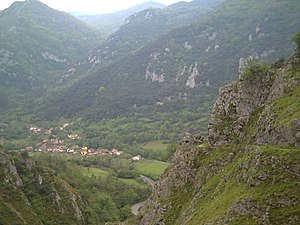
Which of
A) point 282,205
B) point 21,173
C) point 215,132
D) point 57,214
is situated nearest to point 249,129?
point 215,132

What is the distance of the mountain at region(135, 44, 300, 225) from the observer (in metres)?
38.0

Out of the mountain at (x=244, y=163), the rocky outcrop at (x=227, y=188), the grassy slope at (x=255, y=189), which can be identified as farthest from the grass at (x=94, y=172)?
the grassy slope at (x=255, y=189)

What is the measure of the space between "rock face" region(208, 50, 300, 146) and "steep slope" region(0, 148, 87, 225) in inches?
2151

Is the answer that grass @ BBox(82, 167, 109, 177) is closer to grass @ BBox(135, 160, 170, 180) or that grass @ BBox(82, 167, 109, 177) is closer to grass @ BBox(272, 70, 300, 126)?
grass @ BBox(135, 160, 170, 180)

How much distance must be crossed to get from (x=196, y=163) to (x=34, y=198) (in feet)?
206

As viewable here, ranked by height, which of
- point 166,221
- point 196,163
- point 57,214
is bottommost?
point 57,214

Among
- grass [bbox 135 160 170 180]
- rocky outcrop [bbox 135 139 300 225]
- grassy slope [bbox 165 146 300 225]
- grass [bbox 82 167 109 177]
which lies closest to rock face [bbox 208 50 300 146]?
rocky outcrop [bbox 135 139 300 225]

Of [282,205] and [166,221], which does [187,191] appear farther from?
[282,205]

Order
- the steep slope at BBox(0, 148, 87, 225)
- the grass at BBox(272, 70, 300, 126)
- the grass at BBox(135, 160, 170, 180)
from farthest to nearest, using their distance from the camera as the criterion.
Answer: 1. the grass at BBox(135, 160, 170, 180)
2. the steep slope at BBox(0, 148, 87, 225)
3. the grass at BBox(272, 70, 300, 126)

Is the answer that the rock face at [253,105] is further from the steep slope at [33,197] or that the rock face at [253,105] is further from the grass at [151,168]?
the grass at [151,168]

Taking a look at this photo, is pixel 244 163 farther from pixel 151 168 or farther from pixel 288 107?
pixel 151 168

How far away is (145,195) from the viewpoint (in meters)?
143

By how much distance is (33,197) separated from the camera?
107m

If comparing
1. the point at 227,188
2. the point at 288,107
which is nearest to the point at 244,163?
the point at 227,188
